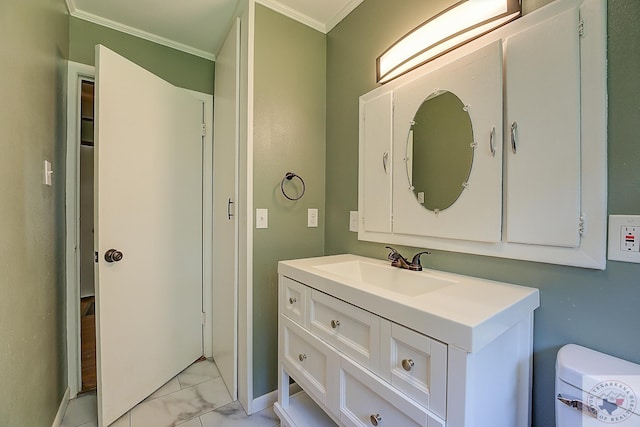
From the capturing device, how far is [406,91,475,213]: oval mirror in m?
1.15

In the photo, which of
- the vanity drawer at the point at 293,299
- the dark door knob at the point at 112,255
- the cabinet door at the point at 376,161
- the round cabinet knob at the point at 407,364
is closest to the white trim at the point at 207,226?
the dark door knob at the point at 112,255

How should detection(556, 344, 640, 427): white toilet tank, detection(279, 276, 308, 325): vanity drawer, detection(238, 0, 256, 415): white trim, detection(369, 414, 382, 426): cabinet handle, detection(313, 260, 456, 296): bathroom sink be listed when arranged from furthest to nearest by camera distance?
detection(238, 0, 256, 415): white trim, detection(279, 276, 308, 325): vanity drawer, detection(313, 260, 456, 296): bathroom sink, detection(369, 414, 382, 426): cabinet handle, detection(556, 344, 640, 427): white toilet tank

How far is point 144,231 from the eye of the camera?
1.77m

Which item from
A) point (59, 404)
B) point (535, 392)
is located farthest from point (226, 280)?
point (535, 392)

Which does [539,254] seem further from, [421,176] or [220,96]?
[220,96]

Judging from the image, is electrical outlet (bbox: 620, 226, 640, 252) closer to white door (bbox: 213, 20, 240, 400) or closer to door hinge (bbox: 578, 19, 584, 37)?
door hinge (bbox: 578, 19, 584, 37)

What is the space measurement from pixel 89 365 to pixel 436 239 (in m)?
2.55

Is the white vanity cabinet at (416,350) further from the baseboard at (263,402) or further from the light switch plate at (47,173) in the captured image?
the light switch plate at (47,173)

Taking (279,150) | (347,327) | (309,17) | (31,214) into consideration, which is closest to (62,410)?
(31,214)

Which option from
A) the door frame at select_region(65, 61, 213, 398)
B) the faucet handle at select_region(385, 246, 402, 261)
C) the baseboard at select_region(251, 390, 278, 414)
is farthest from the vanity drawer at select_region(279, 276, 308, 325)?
the door frame at select_region(65, 61, 213, 398)

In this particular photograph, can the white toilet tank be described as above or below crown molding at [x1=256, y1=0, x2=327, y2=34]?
below

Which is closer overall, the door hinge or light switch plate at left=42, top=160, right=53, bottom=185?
the door hinge

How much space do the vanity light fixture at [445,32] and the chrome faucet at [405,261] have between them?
2.94 ft

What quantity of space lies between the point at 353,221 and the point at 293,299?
626mm
